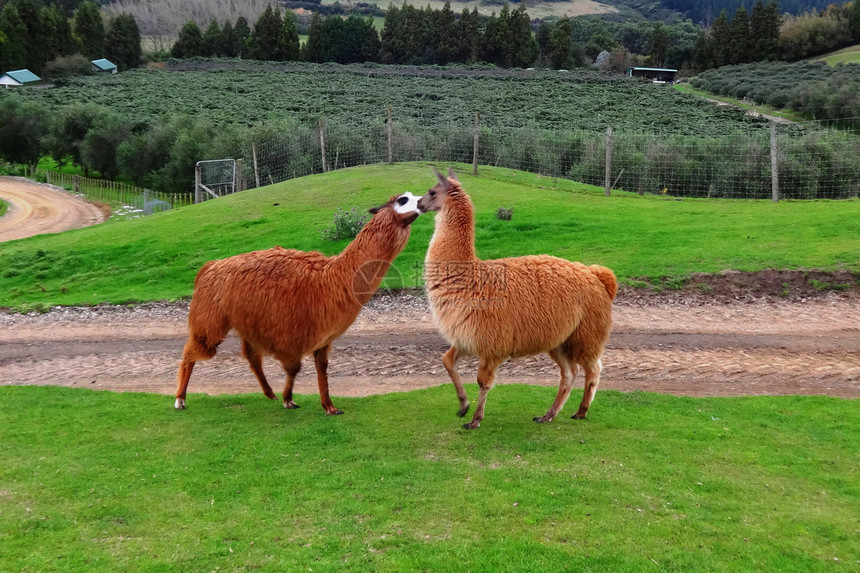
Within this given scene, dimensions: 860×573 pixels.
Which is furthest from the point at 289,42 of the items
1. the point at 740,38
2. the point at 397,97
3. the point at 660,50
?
the point at 740,38

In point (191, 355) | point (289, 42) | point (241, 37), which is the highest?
point (241, 37)

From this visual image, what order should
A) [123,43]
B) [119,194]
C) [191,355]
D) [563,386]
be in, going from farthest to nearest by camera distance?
[123,43] → [119,194] → [191,355] → [563,386]

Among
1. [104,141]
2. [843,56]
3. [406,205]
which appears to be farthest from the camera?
[843,56]

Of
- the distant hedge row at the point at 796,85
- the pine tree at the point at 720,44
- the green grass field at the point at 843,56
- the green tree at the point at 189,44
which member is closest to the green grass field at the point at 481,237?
the distant hedge row at the point at 796,85

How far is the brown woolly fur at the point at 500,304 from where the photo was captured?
6.67m

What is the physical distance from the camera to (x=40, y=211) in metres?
35.0

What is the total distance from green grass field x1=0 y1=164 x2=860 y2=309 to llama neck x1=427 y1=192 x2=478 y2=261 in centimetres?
573

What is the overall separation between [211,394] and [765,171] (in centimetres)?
2189

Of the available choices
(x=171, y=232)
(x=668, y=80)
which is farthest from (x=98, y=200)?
(x=668, y=80)

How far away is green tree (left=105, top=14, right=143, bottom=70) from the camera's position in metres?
89.6

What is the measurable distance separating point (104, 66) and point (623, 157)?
85.3 metres

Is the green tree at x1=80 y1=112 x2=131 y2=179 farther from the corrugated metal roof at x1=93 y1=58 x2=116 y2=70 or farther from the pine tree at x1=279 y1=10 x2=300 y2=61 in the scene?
the pine tree at x1=279 y1=10 x2=300 y2=61

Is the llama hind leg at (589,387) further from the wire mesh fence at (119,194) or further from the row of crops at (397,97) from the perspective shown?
the row of crops at (397,97)

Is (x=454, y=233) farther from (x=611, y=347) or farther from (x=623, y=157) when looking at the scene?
(x=623, y=157)
